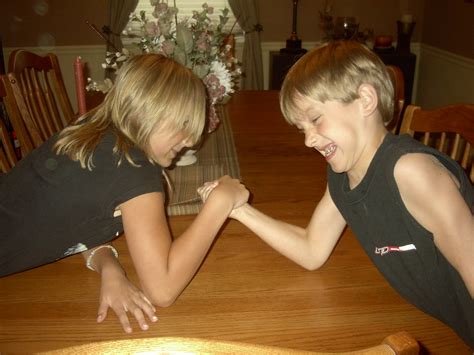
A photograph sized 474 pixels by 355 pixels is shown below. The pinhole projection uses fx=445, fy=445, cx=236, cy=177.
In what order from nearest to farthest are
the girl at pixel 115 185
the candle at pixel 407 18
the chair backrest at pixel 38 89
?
the girl at pixel 115 185 → the chair backrest at pixel 38 89 → the candle at pixel 407 18

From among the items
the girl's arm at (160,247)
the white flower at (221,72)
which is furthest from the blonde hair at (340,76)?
the white flower at (221,72)

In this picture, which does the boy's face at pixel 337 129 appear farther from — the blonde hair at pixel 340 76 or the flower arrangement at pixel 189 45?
the flower arrangement at pixel 189 45

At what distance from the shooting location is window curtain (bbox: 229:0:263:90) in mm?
4473

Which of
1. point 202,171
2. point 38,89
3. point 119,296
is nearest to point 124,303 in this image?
point 119,296

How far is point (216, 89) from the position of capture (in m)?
1.58

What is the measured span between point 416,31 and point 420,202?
4.53 meters

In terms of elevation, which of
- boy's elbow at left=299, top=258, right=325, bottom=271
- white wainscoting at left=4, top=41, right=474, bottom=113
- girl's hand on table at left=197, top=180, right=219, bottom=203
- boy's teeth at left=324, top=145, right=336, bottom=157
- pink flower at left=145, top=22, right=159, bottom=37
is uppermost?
pink flower at left=145, top=22, right=159, bottom=37

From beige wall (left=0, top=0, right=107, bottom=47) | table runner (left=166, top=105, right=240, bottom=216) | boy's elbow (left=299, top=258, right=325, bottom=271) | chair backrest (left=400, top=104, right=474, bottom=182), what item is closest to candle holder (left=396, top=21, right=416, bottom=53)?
beige wall (left=0, top=0, right=107, bottom=47)

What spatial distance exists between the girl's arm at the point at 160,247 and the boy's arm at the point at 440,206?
1.43 feet

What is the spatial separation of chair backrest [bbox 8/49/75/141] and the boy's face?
1350mm

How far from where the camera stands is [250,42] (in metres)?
4.52

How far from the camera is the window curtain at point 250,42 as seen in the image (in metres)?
4.47

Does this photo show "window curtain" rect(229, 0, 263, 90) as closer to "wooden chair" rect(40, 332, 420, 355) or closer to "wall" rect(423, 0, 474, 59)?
"wall" rect(423, 0, 474, 59)

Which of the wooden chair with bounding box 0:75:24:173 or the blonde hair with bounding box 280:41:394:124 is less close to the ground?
the blonde hair with bounding box 280:41:394:124
